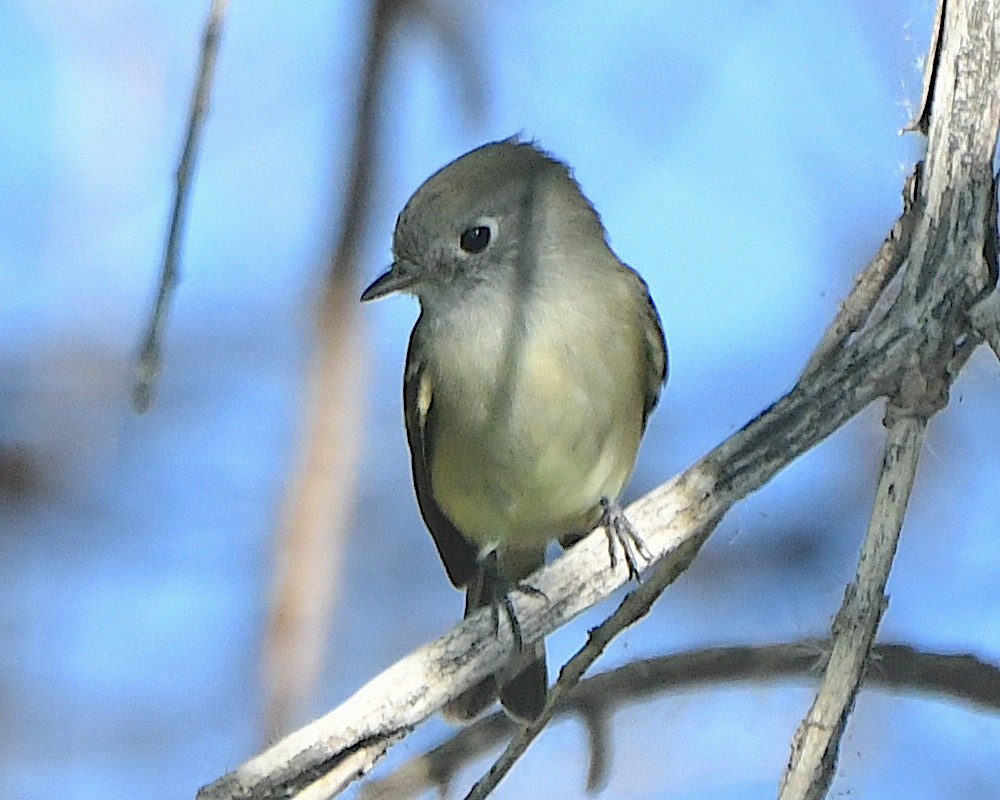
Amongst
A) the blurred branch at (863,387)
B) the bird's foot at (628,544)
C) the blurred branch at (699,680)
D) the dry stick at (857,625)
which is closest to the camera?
the dry stick at (857,625)

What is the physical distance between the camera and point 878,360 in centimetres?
145

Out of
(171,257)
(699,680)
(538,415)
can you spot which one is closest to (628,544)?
(699,680)

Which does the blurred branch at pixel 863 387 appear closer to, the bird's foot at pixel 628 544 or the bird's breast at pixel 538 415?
the bird's foot at pixel 628 544

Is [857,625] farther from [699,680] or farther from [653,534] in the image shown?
[699,680]

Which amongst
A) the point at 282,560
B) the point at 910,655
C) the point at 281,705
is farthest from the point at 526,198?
the point at 910,655

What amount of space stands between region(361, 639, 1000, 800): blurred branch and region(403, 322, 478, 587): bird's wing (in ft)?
2.67

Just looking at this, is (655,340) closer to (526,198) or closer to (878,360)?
(526,198)

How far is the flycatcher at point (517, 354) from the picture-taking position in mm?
2656

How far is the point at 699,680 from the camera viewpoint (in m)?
2.03

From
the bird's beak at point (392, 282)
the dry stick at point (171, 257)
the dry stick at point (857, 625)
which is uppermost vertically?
the bird's beak at point (392, 282)

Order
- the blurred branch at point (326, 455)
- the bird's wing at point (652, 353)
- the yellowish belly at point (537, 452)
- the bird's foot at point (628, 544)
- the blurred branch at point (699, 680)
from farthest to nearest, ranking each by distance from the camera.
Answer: the bird's wing at point (652, 353), the yellowish belly at point (537, 452), the blurred branch at point (326, 455), the blurred branch at point (699, 680), the bird's foot at point (628, 544)

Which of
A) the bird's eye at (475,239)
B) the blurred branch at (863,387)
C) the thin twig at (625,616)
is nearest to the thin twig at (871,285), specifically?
the blurred branch at (863,387)

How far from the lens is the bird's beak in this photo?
267cm

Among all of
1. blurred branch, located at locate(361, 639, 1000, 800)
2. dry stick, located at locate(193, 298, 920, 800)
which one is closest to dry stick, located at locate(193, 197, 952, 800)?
dry stick, located at locate(193, 298, 920, 800)
